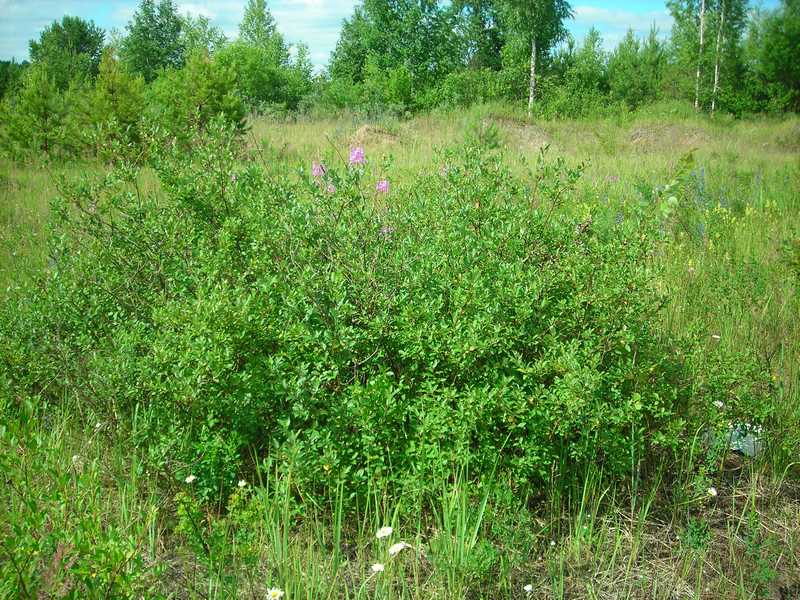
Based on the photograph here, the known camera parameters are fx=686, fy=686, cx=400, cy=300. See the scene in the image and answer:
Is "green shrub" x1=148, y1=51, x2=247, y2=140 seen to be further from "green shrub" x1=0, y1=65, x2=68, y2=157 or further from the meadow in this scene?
the meadow

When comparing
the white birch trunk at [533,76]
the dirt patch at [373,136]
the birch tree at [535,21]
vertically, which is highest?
the birch tree at [535,21]

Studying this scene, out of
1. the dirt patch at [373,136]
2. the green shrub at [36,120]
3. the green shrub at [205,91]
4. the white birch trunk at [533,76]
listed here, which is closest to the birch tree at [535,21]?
the white birch trunk at [533,76]

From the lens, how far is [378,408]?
2535mm

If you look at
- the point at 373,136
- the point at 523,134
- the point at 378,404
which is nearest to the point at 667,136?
the point at 523,134

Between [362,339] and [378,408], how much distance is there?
0.98 ft

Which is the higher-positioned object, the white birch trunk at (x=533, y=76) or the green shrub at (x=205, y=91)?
the white birch trunk at (x=533, y=76)

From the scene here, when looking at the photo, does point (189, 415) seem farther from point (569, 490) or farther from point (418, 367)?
point (569, 490)

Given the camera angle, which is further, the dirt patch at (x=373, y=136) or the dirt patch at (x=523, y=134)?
the dirt patch at (x=523, y=134)

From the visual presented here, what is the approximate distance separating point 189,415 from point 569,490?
1576 millimetres

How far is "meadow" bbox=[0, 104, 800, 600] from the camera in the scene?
94.6 inches

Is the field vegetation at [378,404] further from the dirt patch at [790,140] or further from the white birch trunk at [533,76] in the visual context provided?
the white birch trunk at [533,76]

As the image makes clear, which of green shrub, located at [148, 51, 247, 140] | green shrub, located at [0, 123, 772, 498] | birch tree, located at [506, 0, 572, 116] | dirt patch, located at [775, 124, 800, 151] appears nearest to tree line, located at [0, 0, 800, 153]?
birch tree, located at [506, 0, 572, 116]

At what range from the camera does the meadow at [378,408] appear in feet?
7.88

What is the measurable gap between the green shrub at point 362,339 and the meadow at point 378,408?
0.02 meters
